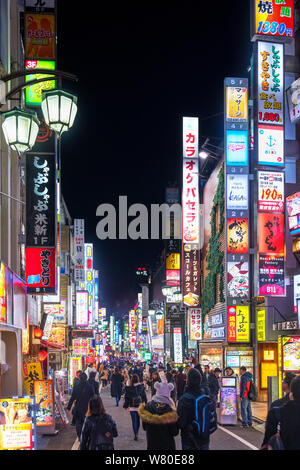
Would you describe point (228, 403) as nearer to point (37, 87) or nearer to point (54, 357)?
point (37, 87)

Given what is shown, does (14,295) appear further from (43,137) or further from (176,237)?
(176,237)

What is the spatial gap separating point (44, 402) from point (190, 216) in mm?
23697

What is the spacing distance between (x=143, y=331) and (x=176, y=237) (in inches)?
2044

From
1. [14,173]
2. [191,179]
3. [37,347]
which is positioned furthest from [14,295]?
[191,179]

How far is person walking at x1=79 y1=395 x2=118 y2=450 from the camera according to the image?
834 centimetres

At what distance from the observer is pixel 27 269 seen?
20.0m

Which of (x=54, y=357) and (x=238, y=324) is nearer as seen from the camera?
(x=238, y=324)

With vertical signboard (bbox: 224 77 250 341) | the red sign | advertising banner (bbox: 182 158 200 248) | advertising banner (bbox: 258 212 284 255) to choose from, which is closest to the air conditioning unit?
advertising banner (bbox: 182 158 200 248)

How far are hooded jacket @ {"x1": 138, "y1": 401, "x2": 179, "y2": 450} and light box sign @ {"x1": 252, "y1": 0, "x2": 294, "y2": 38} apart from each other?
22.0m

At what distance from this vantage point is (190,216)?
39.4m

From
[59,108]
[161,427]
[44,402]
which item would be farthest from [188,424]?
[44,402]

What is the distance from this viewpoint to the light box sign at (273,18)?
27422 mm

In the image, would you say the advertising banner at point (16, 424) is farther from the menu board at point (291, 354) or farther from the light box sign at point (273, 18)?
the light box sign at point (273, 18)

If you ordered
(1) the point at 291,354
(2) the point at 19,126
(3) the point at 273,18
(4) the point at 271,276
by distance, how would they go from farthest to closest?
1. (3) the point at 273,18
2. (4) the point at 271,276
3. (1) the point at 291,354
4. (2) the point at 19,126
